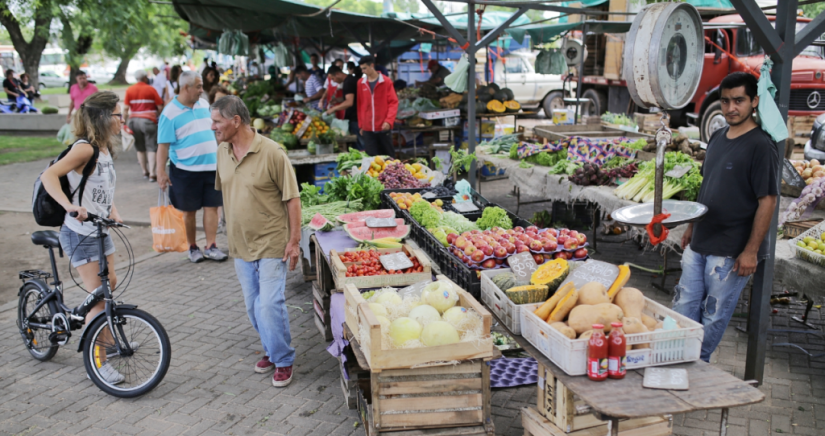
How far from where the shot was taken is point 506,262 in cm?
431

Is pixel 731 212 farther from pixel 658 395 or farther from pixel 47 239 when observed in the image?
pixel 47 239

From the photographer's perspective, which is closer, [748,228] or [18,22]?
[748,228]

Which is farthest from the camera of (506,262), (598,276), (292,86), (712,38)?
(292,86)

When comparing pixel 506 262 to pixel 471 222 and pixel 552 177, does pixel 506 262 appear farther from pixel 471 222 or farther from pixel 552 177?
pixel 552 177

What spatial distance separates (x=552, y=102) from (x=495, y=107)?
32.0ft

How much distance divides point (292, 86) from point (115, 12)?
14.9 feet

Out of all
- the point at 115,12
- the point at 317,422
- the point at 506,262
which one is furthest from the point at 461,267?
the point at 115,12

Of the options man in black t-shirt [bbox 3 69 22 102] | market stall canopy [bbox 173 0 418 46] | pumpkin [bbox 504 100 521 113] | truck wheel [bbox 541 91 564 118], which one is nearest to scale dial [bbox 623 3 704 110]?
market stall canopy [bbox 173 0 418 46]

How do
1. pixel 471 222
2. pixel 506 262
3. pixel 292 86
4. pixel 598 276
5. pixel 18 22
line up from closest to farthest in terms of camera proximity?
pixel 598 276 < pixel 506 262 < pixel 471 222 < pixel 292 86 < pixel 18 22

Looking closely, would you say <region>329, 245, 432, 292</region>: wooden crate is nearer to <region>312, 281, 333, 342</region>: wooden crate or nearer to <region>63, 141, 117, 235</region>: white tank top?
<region>312, 281, 333, 342</region>: wooden crate

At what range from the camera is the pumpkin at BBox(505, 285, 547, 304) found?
10.9 feet

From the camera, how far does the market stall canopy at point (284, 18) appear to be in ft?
35.7

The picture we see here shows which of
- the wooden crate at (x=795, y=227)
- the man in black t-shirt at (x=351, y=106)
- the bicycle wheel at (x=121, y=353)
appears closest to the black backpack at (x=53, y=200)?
the bicycle wheel at (x=121, y=353)

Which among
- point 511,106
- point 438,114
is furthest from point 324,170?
point 511,106
